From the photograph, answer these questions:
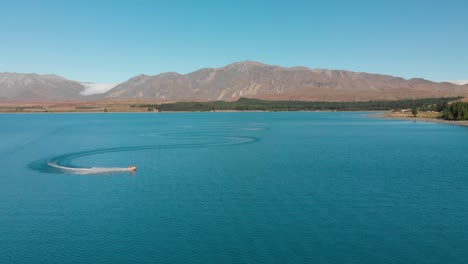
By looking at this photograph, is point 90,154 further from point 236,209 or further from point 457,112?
point 457,112

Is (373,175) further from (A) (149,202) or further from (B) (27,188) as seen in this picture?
(B) (27,188)

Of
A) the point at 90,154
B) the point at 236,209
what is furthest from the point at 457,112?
the point at 236,209

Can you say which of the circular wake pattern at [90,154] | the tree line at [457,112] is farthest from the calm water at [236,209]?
the tree line at [457,112]

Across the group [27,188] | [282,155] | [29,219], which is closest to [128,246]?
[29,219]

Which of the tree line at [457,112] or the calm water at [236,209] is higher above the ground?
the tree line at [457,112]

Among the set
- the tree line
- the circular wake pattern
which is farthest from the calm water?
the tree line

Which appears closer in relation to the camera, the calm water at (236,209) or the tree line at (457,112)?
the calm water at (236,209)

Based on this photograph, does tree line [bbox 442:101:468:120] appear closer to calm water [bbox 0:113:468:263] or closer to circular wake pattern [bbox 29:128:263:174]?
circular wake pattern [bbox 29:128:263:174]

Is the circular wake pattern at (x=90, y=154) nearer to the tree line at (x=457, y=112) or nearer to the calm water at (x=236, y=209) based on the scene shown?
the calm water at (x=236, y=209)

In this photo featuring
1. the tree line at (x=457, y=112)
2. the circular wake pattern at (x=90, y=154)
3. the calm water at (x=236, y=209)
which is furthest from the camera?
the tree line at (x=457, y=112)
